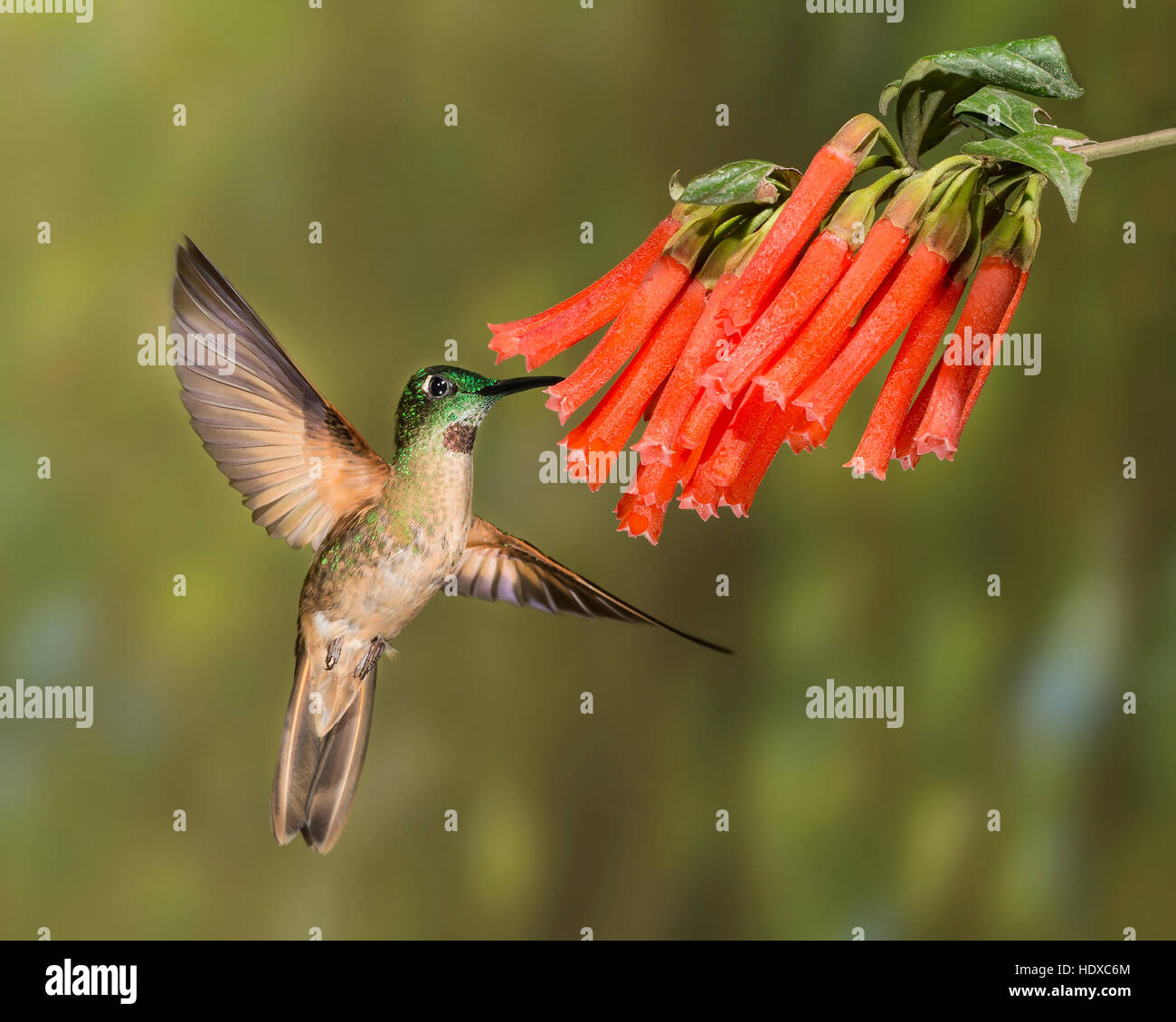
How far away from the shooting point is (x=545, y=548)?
1.28m

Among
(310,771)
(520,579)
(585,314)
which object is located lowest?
(310,771)

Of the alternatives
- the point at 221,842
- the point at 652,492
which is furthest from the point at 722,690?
the point at 652,492

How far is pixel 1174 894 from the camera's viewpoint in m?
1.29

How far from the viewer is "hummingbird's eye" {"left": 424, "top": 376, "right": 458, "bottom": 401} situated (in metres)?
0.65

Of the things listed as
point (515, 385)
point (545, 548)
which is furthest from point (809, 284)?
point (545, 548)

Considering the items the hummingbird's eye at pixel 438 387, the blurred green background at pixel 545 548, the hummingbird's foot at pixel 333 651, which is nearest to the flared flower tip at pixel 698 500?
the hummingbird's eye at pixel 438 387

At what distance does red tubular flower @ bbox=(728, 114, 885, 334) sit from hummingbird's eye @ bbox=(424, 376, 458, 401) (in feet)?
0.84

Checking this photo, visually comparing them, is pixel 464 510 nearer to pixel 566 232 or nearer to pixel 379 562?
pixel 379 562

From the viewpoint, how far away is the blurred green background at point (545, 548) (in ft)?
4.03

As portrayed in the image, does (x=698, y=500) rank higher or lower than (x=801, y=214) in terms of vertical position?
lower

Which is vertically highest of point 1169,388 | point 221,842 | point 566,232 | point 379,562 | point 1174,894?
point 566,232

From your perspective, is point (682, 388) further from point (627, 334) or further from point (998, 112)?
point (998, 112)

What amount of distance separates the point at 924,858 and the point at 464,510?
2.89 ft

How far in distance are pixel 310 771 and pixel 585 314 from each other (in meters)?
0.43
